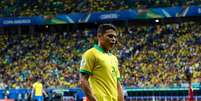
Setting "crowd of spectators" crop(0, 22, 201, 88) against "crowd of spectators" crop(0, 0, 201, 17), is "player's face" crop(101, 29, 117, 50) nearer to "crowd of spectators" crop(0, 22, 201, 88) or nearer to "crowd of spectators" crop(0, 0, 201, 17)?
"crowd of spectators" crop(0, 22, 201, 88)

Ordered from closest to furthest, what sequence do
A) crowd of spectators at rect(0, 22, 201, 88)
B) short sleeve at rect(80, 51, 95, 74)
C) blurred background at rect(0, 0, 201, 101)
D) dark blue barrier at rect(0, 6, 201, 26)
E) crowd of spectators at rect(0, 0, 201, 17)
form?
short sleeve at rect(80, 51, 95, 74) → blurred background at rect(0, 0, 201, 101) → crowd of spectators at rect(0, 22, 201, 88) → dark blue barrier at rect(0, 6, 201, 26) → crowd of spectators at rect(0, 0, 201, 17)

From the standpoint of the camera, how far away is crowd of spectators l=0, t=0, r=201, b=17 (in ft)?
127

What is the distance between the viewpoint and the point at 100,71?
6020 mm

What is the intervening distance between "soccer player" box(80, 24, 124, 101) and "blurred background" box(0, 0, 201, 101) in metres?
20.7

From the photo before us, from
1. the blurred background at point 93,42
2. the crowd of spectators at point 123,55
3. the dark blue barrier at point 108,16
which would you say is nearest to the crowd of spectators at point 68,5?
the blurred background at point 93,42

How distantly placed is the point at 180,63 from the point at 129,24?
9088mm

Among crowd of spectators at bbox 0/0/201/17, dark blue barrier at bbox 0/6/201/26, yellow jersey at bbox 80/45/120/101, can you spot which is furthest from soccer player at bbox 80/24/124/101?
crowd of spectators at bbox 0/0/201/17

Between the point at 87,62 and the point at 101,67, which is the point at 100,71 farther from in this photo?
the point at 87,62

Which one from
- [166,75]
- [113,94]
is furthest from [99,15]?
[113,94]

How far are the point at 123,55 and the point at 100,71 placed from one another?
29676mm

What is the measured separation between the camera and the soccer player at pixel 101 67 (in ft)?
19.4

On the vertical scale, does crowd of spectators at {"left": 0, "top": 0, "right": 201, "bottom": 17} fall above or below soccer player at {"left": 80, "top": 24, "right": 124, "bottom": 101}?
below

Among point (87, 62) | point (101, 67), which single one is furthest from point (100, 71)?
point (87, 62)

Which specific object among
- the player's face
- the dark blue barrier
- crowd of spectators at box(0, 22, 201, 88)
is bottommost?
crowd of spectators at box(0, 22, 201, 88)
